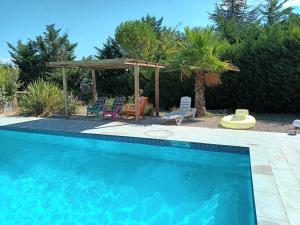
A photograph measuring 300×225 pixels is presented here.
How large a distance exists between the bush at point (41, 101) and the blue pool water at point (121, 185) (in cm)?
437

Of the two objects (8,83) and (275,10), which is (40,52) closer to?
(8,83)

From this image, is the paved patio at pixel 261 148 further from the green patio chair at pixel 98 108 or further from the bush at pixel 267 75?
the bush at pixel 267 75

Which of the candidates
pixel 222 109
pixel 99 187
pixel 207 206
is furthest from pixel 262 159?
pixel 222 109

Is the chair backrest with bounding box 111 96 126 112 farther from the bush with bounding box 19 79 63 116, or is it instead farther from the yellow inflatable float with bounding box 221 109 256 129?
the yellow inflatable float with bounding box 221 109 256 129

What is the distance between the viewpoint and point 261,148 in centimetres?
711

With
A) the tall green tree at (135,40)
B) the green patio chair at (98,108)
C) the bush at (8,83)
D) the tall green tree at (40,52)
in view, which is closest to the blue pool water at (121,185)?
the green patio chair at (98,108)

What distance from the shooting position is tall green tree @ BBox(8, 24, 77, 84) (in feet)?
85.3

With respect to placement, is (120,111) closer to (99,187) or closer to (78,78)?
(99,187)

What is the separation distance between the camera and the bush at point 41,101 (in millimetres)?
13398

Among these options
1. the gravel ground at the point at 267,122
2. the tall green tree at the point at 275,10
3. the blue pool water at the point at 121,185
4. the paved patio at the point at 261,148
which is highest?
the tall green tree at the point at 275,10

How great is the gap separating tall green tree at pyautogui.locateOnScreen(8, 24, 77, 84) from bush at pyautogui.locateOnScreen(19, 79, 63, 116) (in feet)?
39.1

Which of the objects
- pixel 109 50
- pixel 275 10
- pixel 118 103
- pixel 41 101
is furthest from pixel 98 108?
pixel 275 10

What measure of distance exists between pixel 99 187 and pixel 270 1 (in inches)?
1191

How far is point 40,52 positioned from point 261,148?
2470cm
